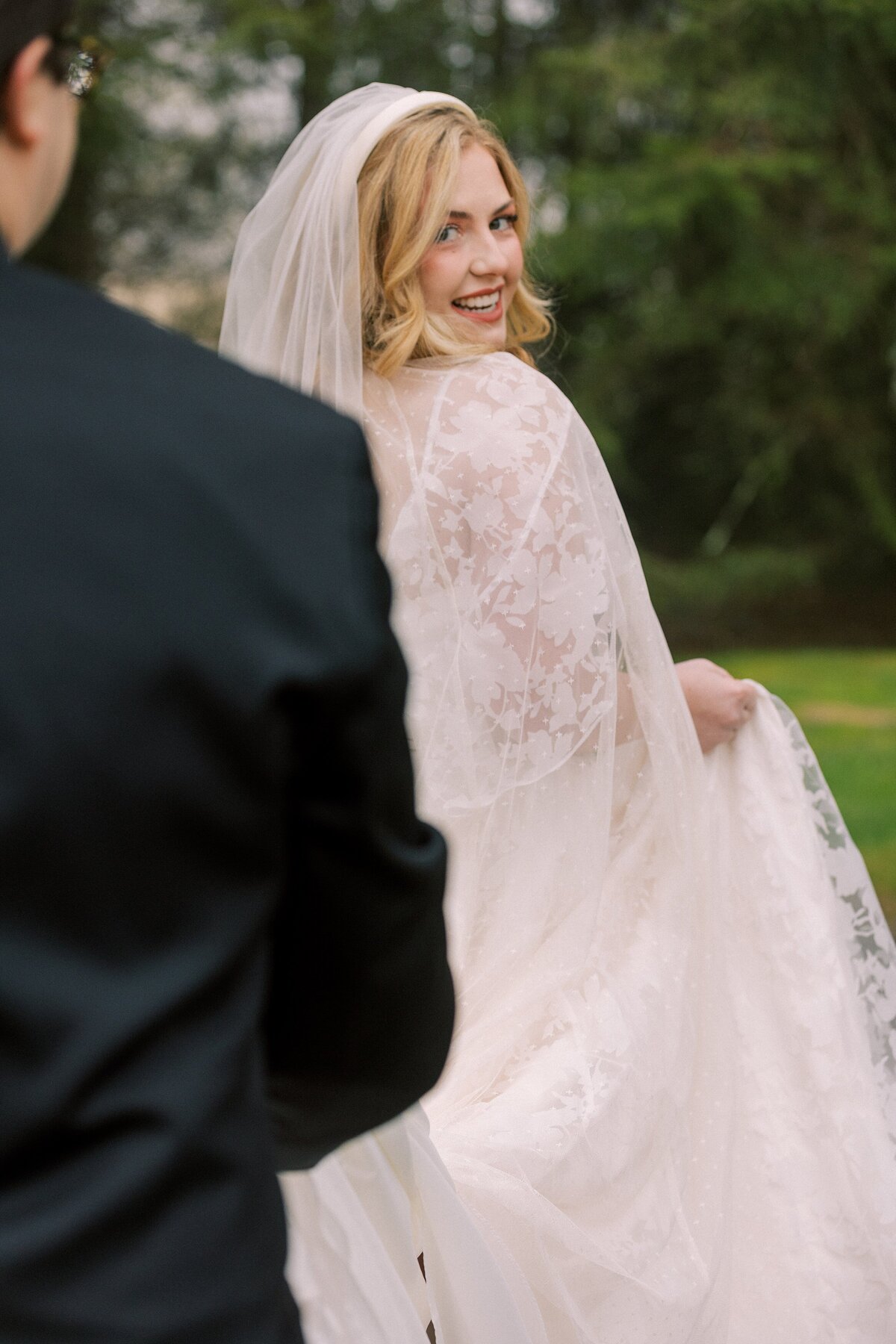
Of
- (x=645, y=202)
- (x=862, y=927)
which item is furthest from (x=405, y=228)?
(x=645, y=202)

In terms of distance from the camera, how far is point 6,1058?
0.98 m

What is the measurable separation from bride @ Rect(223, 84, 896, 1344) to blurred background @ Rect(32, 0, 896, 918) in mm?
7174

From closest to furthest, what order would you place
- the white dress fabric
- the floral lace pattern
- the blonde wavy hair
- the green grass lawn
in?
the white dress fabric
the blonde wavy hair
the floral lace pattern
the green grass lawn

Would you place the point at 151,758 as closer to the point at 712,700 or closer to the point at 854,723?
the point at 712,700

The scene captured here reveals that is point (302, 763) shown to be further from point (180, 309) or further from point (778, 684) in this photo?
point (180, 309)

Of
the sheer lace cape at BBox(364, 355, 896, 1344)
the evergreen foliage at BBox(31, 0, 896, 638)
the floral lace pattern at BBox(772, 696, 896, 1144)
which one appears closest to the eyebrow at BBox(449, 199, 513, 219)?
the sheer lace cape at BBox(364, 355, 896, 1344)

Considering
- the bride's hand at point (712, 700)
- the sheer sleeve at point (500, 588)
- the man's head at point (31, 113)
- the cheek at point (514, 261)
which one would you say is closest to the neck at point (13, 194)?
the man's head at point (31, 113)

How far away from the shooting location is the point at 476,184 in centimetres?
293

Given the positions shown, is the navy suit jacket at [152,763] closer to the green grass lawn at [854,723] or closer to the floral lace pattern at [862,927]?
the floral lace pattern at [862,927]

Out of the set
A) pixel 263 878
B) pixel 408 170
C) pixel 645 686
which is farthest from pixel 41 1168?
pixel 408 170

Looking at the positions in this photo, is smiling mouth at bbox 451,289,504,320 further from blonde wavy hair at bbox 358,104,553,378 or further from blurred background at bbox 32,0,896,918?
blurred background at bbox 32,0,896,918

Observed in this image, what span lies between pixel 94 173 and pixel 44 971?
13.9 metres

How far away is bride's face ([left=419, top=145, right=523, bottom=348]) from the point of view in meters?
2.91

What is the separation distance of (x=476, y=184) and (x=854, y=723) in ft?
25.5
